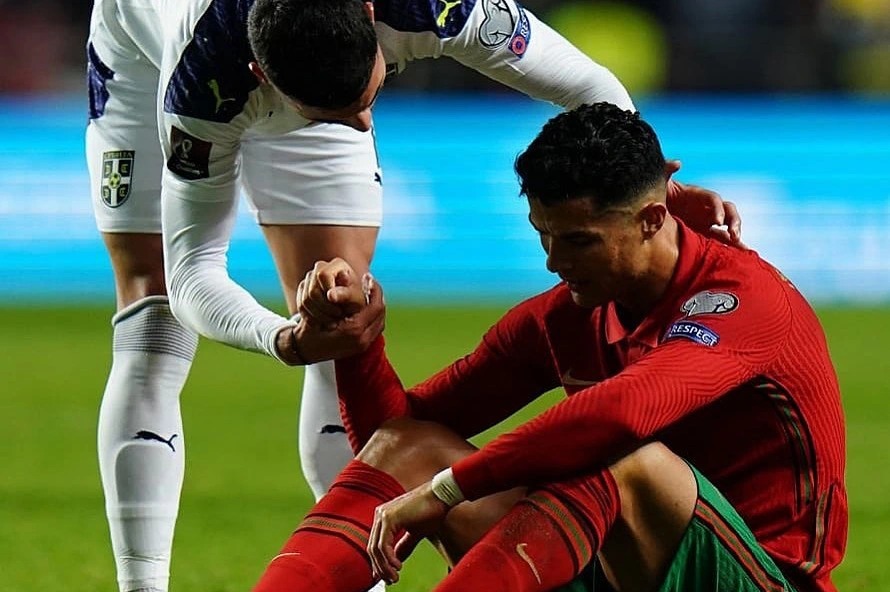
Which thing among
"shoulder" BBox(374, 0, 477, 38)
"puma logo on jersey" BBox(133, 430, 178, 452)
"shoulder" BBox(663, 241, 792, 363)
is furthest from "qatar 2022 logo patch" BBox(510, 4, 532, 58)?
"puma logo on jersey" BBox(133, 430, 178, 452)

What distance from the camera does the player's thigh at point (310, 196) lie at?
150 inches

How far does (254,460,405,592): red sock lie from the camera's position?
10.1 ft

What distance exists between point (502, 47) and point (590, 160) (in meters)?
0.53

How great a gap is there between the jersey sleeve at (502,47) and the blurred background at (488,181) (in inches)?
157

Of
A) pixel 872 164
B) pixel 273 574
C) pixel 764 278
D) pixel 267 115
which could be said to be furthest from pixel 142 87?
pixel 872 164

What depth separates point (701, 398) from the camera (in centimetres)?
291

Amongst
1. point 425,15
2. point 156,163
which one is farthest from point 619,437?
point 156,163

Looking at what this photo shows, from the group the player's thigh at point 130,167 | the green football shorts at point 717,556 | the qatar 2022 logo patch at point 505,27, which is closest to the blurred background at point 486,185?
the player's thigh at point 130,167

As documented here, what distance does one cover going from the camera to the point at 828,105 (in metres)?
11.5

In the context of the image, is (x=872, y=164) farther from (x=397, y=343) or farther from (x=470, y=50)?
(x=470, y=50)

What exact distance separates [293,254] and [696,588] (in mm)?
1354

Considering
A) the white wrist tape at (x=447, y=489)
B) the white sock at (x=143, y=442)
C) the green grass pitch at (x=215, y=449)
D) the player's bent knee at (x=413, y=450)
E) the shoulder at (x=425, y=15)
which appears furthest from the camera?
the green grass pitch at (x=215, y=449)

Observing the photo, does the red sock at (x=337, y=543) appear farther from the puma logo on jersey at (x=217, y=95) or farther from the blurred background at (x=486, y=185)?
the blurred background at (x=486, y=185)

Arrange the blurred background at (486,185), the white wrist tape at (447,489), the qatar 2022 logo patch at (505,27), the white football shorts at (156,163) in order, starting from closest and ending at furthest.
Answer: the white wrist tape at (447,489)
the qatar 2022 logo patch at (505,27)
the white football shorts at (156,163)
the blurred background at (486,185)
